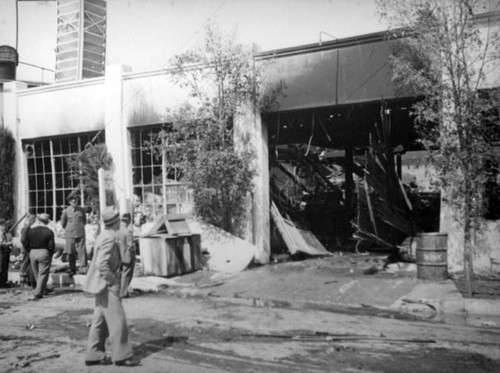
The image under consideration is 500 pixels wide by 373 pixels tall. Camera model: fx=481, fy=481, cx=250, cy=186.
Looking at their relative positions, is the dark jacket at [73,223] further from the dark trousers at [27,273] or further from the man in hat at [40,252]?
the man in hat at [40,252]

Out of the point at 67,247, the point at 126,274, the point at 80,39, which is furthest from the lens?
the point at 80,39

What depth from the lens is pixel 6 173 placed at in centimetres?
1585

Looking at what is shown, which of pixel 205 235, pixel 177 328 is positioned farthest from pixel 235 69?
pixel 177 328

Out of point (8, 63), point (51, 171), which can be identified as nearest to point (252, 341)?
point (51, 171)

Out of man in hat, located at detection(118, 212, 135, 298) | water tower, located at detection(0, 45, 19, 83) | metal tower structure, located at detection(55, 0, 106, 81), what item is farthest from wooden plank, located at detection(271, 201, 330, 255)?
metal tower structure, located at detection(55, 0, 106, 81)

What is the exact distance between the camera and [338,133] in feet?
53.5

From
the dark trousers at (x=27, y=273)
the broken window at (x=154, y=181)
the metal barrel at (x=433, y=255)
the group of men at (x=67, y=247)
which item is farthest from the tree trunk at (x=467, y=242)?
the dark trousers at (x=27, y=273)

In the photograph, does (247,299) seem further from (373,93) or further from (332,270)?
(373,93)

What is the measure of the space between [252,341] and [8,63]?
18.1m

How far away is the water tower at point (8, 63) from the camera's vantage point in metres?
19.6

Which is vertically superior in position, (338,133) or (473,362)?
(338,133)

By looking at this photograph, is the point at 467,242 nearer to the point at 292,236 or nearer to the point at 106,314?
the point at 292,236

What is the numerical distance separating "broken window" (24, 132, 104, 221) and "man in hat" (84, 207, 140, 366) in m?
10.3

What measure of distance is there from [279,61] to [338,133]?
479cm
